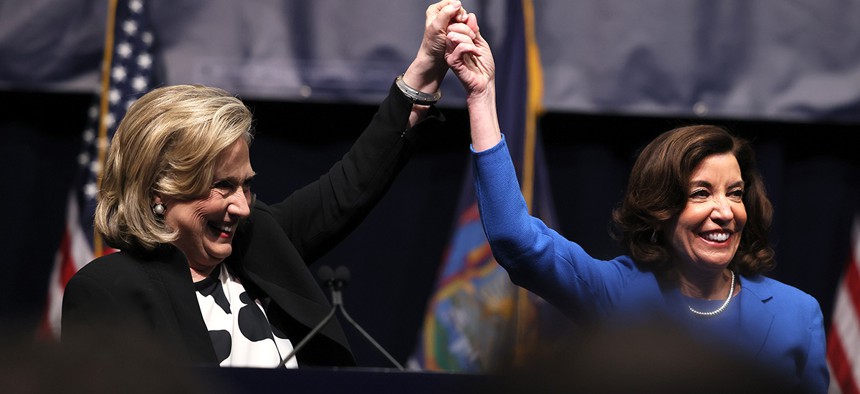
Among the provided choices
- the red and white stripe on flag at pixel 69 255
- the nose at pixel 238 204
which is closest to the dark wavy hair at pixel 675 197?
the nose at pixel 238 204

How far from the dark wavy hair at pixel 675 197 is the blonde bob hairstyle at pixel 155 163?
2.65 ft

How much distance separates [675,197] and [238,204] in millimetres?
826

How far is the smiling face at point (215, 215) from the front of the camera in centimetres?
194

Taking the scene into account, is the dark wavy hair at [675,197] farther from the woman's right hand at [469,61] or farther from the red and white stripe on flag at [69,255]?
the red and white stripe on flag at [69,255]

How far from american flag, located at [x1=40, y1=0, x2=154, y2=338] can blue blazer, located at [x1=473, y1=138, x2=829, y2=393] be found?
169cm

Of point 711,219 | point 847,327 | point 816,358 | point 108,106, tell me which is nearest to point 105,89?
point 108,106

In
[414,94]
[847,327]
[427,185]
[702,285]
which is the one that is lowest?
[847,327]

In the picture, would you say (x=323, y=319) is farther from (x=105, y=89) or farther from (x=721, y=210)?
(x=105, y=89)

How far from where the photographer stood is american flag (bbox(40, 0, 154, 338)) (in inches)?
131

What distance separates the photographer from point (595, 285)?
6.80 ft

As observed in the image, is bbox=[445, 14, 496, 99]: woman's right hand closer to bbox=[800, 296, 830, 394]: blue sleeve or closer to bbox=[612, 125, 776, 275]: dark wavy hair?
bbox=[612, 125, 776, 275]: dark wavy hair

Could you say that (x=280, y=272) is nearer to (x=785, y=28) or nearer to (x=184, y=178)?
(x=184, y=178)

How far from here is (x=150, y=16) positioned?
137 inches

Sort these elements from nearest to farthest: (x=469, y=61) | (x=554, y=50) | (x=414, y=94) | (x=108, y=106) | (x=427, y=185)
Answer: (x=469, y=61) → (x=414, y=94) → (x=108, y=106) → (x=554, y=50) → (x=427, y=185)
